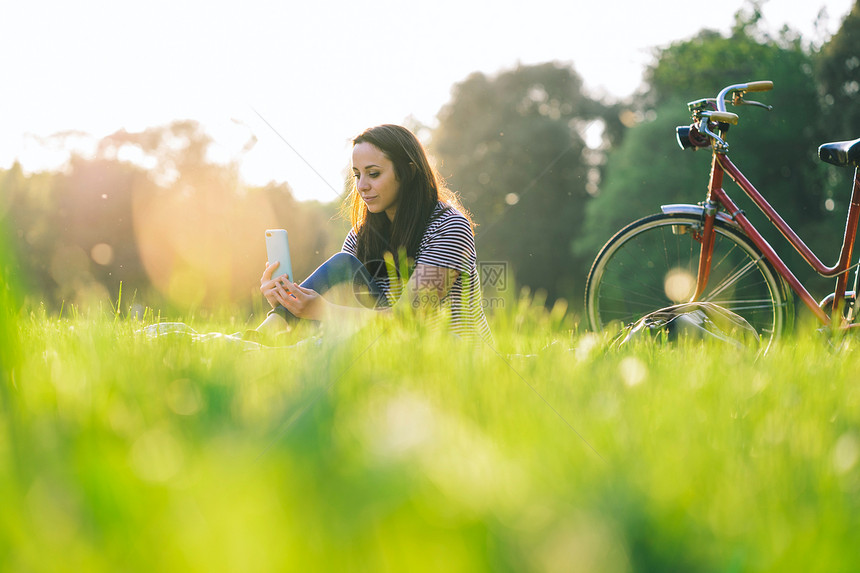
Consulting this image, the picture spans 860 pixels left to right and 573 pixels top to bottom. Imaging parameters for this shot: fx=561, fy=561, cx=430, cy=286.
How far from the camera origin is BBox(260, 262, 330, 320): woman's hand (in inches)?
107

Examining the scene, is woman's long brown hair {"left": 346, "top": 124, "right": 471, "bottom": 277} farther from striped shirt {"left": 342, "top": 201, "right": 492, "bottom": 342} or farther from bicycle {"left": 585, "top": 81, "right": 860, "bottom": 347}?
bicycle {"left": 585, "top": 81, "right": 860, "bottom": 347}

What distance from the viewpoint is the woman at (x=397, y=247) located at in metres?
2.80

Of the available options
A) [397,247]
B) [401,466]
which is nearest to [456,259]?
[397,247]

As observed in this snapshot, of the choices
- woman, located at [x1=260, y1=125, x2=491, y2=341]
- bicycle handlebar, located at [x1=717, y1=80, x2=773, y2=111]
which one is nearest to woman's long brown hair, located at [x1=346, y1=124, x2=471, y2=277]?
woman, located at [x1=260, y1=125, x2=491, y2=341]

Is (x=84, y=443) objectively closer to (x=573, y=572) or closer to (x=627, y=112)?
(x=573, y=572)

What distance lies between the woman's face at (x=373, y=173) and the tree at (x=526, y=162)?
1870cm

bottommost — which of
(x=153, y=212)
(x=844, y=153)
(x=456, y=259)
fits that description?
(x=153, y=212)

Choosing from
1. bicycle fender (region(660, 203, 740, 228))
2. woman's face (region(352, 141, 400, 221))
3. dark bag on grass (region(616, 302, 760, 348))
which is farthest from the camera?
woman's face (region(352, 141, 400, 221))

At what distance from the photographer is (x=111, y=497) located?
0.56m

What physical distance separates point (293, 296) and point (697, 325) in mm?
1923

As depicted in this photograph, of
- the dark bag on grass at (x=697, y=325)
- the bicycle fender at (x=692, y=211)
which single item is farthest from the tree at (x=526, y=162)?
the dark bag on grass at (x=697, y=325)

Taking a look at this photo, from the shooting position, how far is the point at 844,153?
2.89 meters

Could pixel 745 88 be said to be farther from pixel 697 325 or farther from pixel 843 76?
pixel 843 76

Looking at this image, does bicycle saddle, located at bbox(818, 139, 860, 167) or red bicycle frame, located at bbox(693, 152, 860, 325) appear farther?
red bicycle frame, located at bbox(693, 152, 860, 325)
